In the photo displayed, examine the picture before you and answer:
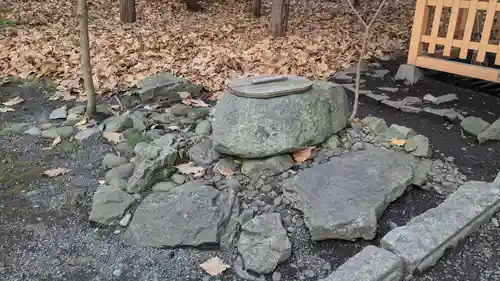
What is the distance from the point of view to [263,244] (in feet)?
8.44

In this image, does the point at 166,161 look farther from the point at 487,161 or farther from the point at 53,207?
the point at 487,161

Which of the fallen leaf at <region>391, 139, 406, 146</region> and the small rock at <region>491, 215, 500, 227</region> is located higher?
the fallen leaf at <region>391, 139, 406, 146</region>

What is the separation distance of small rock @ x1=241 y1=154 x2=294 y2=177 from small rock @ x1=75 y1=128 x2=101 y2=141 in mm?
1565

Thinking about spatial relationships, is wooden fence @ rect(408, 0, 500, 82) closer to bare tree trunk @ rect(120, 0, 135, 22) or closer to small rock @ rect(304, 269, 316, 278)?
small rock @ rect(304, 269, 316, 278)

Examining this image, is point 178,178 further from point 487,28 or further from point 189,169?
point 487,28

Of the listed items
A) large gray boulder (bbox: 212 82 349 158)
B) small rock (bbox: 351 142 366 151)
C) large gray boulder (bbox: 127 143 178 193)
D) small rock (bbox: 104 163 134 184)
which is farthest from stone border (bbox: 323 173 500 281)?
small rock (bbox: 104 163 134 184)

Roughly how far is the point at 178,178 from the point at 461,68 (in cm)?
315

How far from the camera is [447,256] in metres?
2.51

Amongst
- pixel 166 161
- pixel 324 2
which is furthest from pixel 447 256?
pixel 324 2

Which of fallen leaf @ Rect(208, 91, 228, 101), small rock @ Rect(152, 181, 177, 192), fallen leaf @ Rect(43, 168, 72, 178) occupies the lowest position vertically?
fallen leaf @ Rect(43, 168, 72, 178)

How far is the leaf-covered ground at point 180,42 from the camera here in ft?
→ 17.3

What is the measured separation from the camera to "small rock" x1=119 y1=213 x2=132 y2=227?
2.90m

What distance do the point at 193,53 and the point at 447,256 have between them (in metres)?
4.06

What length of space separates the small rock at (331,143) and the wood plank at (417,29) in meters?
2.14
